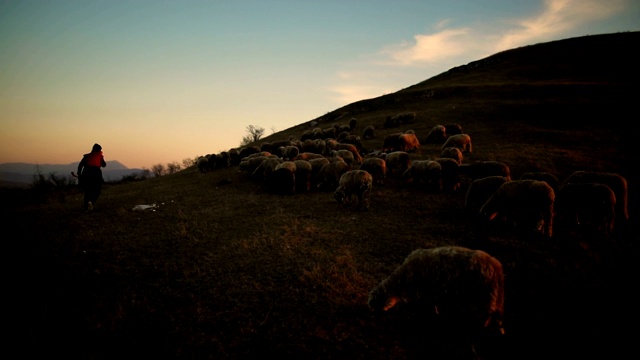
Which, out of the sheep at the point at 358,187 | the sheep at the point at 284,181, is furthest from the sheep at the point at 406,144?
the sheep at the point at 358,187

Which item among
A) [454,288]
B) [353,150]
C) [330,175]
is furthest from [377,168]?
[454,288]

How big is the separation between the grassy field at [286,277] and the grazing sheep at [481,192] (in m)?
0.37

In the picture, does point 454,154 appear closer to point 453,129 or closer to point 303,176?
point 303,176

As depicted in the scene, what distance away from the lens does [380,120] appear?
1406 inches

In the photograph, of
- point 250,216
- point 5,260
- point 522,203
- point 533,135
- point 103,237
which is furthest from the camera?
point 533,135

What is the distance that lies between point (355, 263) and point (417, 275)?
2398 mm

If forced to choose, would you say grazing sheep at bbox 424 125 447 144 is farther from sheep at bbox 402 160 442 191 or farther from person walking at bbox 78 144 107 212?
person walking at bbox 78 144 107 212

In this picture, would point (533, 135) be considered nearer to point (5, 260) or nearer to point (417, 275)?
point (417, 275)

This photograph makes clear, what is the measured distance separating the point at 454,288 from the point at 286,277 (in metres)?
3.62

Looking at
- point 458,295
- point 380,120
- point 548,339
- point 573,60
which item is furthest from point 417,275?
point 573,60

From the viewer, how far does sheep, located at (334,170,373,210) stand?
11.5 metres

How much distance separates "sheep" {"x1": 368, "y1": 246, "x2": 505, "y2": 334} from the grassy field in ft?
1.29

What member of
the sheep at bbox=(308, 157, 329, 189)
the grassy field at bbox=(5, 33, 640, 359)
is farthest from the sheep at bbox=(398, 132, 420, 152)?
the sheep at bbox=(308, 157, 329, 189)

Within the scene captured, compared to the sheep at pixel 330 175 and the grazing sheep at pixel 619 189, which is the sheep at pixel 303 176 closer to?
the sheep at pixel 330 175
